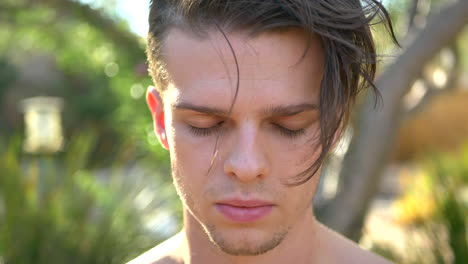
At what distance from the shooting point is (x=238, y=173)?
161 cm

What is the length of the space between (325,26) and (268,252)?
1.97 ft

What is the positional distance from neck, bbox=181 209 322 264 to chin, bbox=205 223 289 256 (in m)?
0.23

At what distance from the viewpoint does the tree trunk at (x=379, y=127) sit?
379 cm

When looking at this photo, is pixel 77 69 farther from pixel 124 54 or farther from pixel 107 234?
pixel 107 234

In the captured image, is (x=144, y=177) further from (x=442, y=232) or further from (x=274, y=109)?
(x=274, y=109)

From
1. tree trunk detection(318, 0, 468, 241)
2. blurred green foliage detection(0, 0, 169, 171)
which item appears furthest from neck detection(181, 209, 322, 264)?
blurred green foliage detection(0, 0, 169, 171)

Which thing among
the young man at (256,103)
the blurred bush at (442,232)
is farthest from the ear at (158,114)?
the blurred bush at (442,232)

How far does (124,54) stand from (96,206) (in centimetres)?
138

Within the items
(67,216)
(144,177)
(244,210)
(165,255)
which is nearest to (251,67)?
(244,210)

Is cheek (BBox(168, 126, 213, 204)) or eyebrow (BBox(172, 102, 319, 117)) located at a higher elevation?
eyebrow (BBox(172, 102, 319, 117))

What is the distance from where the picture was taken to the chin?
1664 millimetres

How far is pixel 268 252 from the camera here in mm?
1918

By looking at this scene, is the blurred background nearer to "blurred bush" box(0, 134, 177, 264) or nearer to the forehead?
"blurred bush" box(0, 134, 177, 264)

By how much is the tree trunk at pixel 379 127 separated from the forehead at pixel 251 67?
2084 mm
